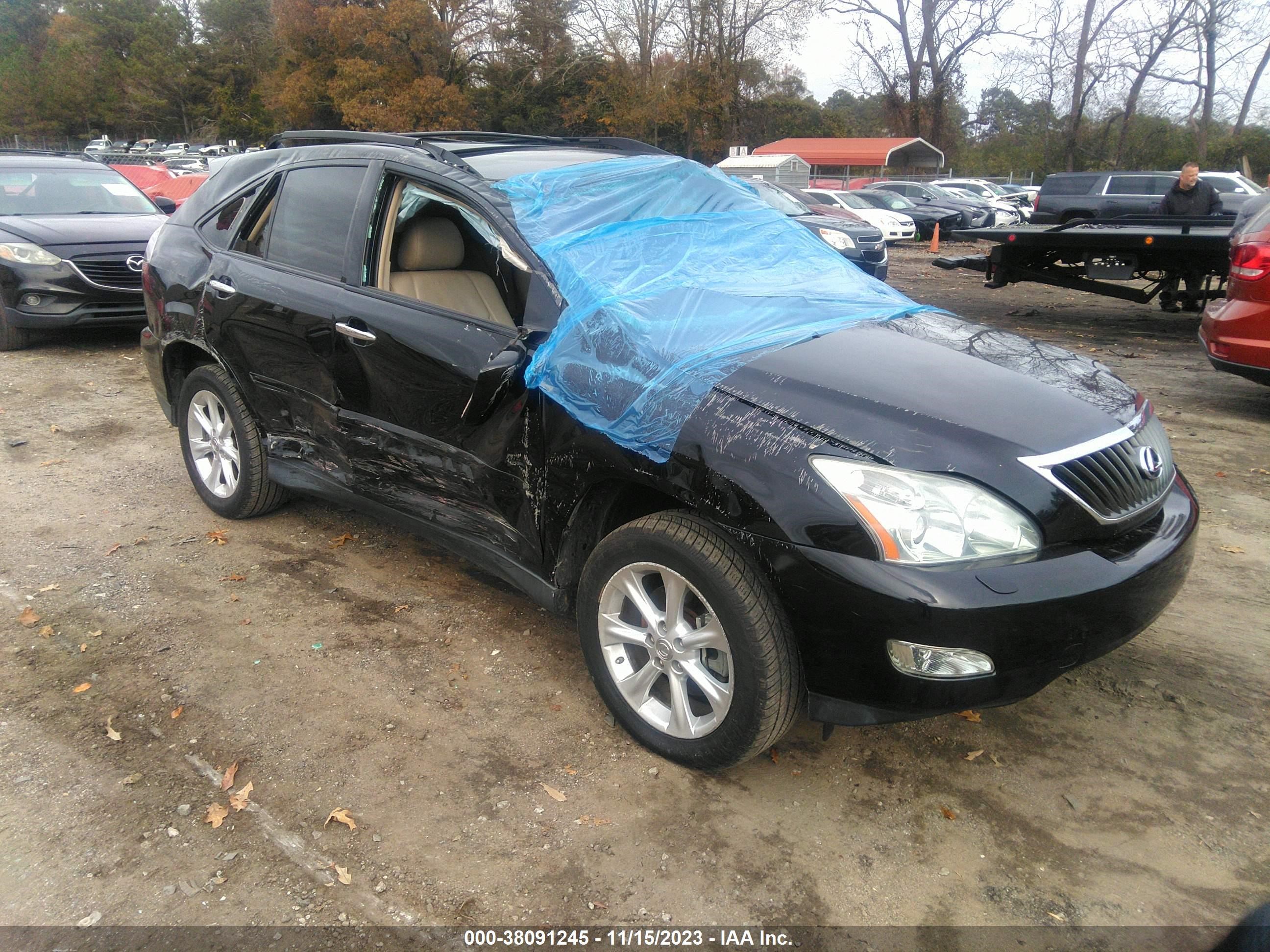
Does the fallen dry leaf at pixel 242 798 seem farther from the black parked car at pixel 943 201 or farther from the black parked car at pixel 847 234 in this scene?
the black parked car at pixel 943 201

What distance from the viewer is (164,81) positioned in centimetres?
6738

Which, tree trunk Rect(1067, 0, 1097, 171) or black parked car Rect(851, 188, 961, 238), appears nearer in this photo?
black parked car Rect(851, 188, 961, 238)

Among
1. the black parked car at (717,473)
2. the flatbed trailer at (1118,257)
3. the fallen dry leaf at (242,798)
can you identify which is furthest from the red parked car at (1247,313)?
the fallen dry leaf at (242,798)

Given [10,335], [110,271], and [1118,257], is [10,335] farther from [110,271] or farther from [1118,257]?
[1118,257]

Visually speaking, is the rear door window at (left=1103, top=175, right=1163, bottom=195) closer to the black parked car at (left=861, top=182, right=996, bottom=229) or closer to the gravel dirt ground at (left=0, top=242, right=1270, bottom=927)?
the black parked car at (left=861, top=182, right=996, bottom=229)

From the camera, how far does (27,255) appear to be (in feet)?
26.4

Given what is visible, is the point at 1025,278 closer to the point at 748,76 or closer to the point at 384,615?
the point at 384,615

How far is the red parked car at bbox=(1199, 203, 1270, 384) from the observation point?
5.87m

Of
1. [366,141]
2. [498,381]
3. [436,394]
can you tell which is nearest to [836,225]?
[366,141]

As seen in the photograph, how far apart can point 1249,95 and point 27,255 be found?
5169 cm

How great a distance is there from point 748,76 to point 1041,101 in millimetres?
15911

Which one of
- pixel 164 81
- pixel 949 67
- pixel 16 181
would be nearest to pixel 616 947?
pixel 16 181

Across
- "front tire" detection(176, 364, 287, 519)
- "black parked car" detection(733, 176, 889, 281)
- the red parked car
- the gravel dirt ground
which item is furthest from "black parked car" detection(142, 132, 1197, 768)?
"black parked car" detection(733, 176, 889, 281)

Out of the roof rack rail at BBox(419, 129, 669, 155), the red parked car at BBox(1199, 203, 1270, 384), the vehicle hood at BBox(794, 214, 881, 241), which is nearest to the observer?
the roof rack rail at BBox(419, 129, 669, 155)
